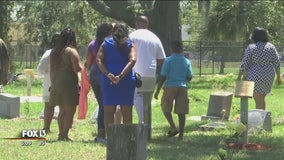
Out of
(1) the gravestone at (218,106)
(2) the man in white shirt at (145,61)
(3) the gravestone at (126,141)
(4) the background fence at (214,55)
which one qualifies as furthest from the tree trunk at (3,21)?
(3) the gravestone at (126,141)

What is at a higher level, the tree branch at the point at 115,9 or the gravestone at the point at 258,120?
the tree branch at the point at 115,9

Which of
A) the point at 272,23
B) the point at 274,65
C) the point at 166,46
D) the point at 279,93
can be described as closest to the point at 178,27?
the point at 166,46

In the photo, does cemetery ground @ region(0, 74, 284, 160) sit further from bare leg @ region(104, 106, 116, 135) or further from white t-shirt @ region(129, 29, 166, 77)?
white t-shirt @ region(129, 29, 166, 77)

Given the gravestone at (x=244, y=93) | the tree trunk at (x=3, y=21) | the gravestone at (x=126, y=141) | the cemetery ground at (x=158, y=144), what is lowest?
the cemetery ground at (x=158, y=144)

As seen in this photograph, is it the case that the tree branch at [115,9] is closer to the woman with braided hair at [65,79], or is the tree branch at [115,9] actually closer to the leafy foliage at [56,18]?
the leafy foliage at [56,18]

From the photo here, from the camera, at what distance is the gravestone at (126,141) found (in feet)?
18.2

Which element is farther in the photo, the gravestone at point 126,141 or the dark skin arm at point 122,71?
the dark skin arm at point 122,71

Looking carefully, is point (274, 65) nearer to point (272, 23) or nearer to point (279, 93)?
point (279, 93)

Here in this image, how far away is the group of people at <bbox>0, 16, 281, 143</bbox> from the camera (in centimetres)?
796

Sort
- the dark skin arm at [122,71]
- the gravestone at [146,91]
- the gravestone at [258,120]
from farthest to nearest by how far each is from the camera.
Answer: the gravestone at [258,120] → the gravestone at [146,91] → the dark skin arm at [122,71]

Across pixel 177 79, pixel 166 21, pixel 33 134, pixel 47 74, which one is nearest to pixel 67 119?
pixel 33 134

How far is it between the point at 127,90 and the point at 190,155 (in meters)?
1.16

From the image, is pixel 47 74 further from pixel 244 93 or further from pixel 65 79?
pixel 244 93

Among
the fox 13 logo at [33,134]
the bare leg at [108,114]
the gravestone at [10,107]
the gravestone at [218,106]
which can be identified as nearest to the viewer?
the bare leg at [108,114]
